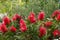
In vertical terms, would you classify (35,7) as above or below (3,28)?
below

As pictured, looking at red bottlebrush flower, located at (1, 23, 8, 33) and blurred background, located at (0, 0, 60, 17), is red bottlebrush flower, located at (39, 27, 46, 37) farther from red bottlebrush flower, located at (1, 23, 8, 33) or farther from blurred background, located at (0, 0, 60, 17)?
blurred background, located at (0, 0, 60, 17)

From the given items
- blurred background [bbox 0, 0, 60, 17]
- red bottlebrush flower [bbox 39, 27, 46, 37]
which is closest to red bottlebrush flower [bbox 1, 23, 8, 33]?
red bottlebrush flower [bbox 39, 27, 46, 37]


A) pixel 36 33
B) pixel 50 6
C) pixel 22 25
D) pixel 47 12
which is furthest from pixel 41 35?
pixel 50 6

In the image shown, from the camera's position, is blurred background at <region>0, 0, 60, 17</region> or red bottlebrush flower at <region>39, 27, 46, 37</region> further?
blurred background at <region>0, 0, 60, 17</region>

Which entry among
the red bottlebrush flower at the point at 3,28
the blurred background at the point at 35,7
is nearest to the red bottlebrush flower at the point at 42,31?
the red bottlebrush flower at the point at 3,28

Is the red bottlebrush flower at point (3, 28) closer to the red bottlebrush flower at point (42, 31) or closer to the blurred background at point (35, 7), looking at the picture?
the red bottlebrush flower at point (42, 31)

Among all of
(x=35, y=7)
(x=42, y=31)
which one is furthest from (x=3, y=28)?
(x=35, y=7)

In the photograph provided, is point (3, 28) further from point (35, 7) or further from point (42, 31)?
point (35, 7)

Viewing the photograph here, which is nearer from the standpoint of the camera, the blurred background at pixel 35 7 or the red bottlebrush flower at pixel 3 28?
the red bottlebrush flower at pixel 3 28

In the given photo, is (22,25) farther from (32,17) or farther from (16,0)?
(16,0)

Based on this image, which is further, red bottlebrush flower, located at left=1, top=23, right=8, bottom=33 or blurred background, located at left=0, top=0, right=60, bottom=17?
blurred background, located at left=0, top=0, right=60, bottom=17

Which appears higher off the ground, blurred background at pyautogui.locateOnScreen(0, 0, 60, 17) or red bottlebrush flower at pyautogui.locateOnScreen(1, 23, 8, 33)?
red bottlebrush flower at pyautogui.locateOnScreen(1, 23, 8, 33)

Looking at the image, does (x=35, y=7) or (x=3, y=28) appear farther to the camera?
(x=35, y=7)

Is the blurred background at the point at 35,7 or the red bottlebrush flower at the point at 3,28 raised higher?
the red bottlebrush flower at the point at 3,28
